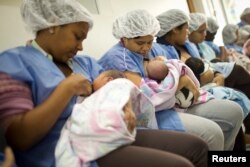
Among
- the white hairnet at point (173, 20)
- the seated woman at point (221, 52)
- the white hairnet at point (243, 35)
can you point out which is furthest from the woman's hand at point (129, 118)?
the white hairnet at point (243, 35)

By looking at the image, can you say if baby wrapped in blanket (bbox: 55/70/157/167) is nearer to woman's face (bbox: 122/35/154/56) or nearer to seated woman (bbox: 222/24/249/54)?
woman's face (bbox: 122/35/154/56)

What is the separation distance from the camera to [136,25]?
1.63 m

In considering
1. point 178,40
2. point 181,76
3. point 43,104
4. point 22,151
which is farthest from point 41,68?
point 178,40

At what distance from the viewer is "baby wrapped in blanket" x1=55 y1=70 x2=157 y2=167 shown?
90 centimetres

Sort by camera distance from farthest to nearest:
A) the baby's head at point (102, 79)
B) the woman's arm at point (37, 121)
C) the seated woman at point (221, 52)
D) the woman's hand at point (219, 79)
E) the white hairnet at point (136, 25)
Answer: the seated woman at point (221, 52) → the woman's hand at point (219, 79) → the white hairnet at point (136, 25) → the baby's head at point (102, 79) → the woman's arm at point (37, 121)

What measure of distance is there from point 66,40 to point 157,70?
575 millimetres

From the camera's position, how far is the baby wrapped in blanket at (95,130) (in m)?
0.90

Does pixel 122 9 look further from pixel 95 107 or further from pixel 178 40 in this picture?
pixel 95 107

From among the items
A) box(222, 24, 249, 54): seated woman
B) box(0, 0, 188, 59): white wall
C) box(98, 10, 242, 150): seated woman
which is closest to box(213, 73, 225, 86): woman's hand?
box(98, 10, 242, 150): seated woman

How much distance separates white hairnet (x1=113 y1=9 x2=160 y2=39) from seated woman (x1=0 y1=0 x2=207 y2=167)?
0.44 meters

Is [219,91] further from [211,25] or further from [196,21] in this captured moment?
[211,25]

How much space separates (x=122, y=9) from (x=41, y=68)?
1.31 metres

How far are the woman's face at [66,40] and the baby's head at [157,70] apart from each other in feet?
1.67

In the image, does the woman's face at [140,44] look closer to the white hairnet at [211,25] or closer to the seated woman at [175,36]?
the seated woman at [175,36]
